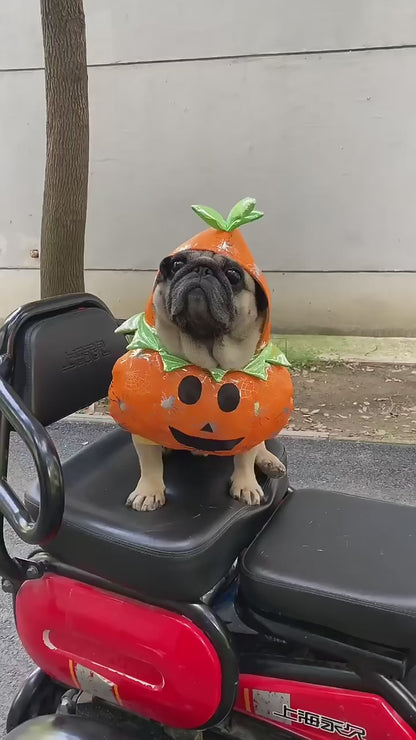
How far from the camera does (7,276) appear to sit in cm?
511

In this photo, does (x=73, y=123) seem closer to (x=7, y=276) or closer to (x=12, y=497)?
(x=7, y=276)

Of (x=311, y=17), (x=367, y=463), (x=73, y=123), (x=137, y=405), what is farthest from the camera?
(x=311, y=17)

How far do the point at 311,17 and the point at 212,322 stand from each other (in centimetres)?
384

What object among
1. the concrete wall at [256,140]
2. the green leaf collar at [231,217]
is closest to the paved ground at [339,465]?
the green leaf collar at [231,217]

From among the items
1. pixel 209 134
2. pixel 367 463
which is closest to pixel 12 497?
pixel 367 463

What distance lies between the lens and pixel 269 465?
5.00ft

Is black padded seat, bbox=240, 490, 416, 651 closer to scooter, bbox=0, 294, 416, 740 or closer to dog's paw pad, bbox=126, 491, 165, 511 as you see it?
scooter, bbox=0, 294, 416, 740

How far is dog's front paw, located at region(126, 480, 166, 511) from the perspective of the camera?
1.35 metres

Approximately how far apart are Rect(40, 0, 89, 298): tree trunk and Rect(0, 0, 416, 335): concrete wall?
1.32 m

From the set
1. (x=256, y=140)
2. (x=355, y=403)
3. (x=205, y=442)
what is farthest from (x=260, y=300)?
(x=256, y=140)

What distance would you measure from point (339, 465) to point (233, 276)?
1.85 metres

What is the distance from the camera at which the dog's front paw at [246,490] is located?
4.55ft

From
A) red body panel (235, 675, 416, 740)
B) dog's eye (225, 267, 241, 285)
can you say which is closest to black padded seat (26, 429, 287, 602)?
red body panel (235, 675, 416, 740)

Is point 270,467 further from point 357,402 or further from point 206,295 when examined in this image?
point 357,402
